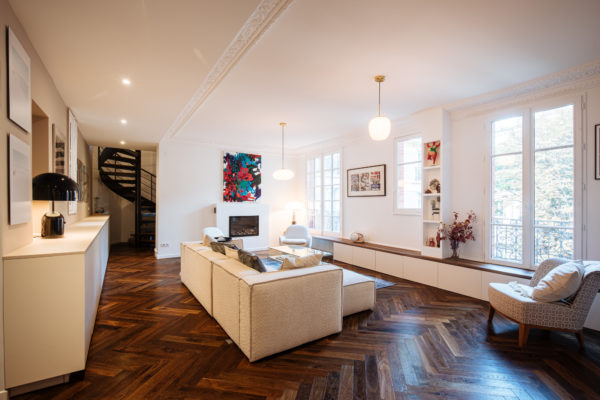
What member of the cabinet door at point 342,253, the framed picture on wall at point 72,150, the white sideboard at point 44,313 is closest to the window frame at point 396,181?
the cabinet door at point 342,253

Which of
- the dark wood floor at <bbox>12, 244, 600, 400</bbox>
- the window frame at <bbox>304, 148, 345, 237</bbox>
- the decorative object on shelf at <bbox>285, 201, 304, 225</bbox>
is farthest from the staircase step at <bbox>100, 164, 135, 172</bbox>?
the dark wood floor at <bbox>12, 244, 600, 400</bbox>

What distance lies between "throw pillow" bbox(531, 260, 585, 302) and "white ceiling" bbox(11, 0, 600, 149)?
2.07 meters

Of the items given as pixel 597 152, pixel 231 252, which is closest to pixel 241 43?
pixel 231 252

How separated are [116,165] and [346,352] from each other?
308 inches

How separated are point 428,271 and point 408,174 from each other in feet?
5.76

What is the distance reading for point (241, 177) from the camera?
7.12 meters

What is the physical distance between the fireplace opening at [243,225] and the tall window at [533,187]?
5.03 meters

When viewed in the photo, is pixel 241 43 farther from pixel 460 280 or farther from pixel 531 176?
pixel 460 280

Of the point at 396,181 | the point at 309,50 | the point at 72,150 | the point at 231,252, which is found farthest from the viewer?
the point at 396,181

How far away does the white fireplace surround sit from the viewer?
6.61 meters

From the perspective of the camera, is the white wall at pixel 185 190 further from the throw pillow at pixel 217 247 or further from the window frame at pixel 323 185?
the throw pillow at pixel 217 247

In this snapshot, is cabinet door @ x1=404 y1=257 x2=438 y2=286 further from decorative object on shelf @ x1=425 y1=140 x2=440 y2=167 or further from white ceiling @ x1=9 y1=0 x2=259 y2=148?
white ceiling @ x1=9 y1=0 x2=259 y2=148

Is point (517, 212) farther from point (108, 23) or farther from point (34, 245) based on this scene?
point (34, 245)

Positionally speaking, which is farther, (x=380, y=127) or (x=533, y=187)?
(x=533, y=187)
